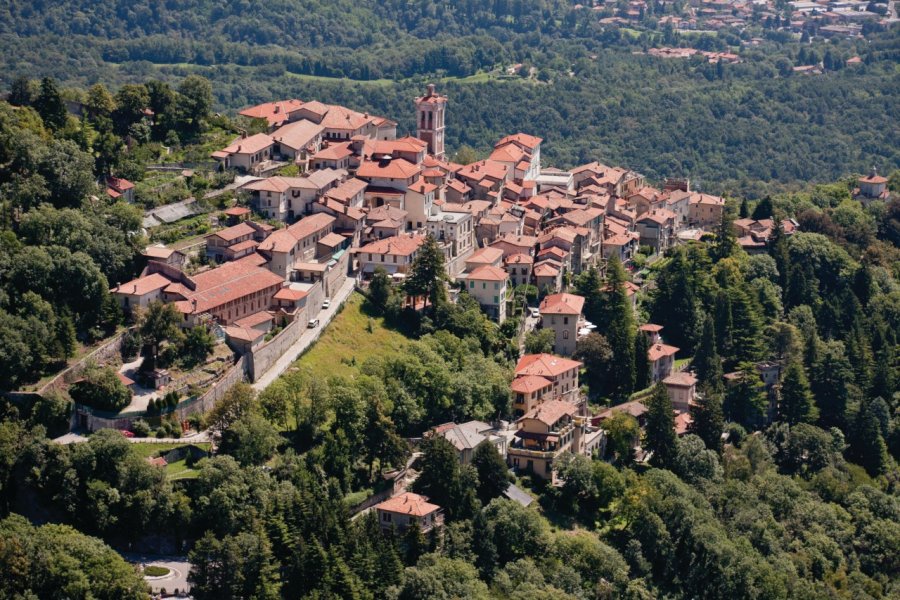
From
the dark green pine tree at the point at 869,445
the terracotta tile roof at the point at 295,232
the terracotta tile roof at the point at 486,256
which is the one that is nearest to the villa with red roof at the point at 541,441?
the terracotta tile roof at the point at 486,256

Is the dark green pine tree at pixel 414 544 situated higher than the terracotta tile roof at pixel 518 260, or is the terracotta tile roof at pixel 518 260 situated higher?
the terracotta tile roof at pixel 518 260

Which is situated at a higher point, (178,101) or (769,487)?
(178,101)

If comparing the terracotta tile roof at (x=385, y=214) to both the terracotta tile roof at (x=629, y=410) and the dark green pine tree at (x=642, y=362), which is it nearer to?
the dark green pine tree at (x=642, y=362)

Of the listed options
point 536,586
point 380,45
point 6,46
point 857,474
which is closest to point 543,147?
point 380,45

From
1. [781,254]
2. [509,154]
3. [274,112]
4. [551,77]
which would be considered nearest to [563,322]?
[509,154]

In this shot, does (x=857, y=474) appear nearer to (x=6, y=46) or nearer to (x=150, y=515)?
(x=150, y=515)

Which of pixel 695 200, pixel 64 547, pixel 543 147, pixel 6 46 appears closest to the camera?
pixel 64 547

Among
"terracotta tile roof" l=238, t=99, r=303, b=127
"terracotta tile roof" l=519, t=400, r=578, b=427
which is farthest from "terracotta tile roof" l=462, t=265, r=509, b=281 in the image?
"terracotta tile roof" l=238, t=99, r=303, b=127
